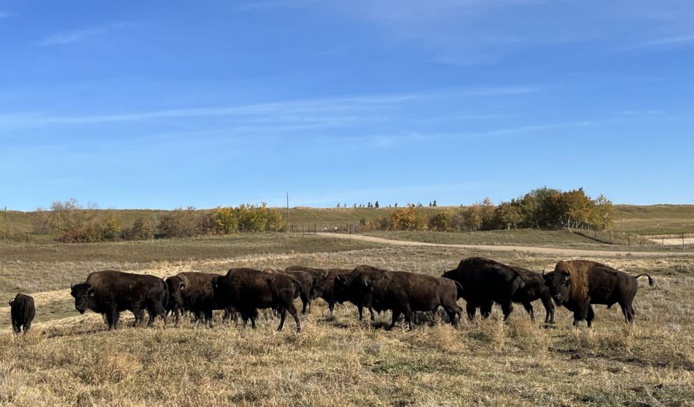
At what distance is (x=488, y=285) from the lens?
17.2 meters

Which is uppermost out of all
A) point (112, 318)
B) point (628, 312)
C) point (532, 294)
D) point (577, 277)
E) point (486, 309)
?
point (577, 277)

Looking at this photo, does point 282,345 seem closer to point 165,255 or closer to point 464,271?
point 464,271

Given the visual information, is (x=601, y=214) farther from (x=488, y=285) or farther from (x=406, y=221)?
(x=488, y=285)

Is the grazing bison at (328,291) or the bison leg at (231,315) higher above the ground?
the grazing bison at (328,291)

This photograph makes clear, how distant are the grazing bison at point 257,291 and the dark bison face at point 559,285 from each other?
6686 mm

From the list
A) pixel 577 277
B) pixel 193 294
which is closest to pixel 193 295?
pixel 193 294

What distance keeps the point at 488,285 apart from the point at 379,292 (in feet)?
10.6

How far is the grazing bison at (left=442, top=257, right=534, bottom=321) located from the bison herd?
0.09ft

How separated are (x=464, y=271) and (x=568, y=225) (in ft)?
261

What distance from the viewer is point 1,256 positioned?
182 feet

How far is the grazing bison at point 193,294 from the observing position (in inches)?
699

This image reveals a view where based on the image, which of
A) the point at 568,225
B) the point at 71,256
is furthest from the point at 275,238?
the point at 568,225

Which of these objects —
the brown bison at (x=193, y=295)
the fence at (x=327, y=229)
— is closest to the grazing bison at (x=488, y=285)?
the brown bison at (x=193, y=295)

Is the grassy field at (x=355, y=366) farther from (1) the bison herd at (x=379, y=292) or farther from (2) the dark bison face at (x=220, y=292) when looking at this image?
(2) the dark bison face at (x=220, y=292)
